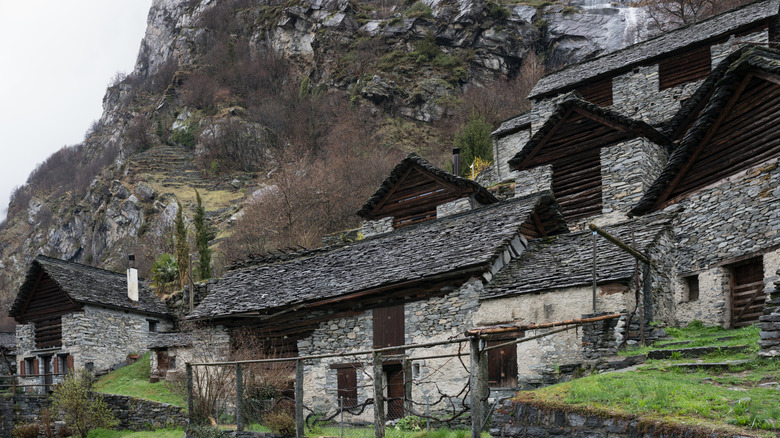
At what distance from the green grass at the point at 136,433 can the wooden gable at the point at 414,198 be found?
38.7 feet

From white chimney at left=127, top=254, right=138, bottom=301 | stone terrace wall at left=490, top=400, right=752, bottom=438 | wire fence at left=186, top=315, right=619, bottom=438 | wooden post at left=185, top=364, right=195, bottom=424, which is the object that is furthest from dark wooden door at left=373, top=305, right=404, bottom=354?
white chimney at left=127, top=254, right=138, bottom=301

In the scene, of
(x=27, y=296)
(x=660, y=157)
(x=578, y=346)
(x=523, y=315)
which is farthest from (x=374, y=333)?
(x=27, y=296)

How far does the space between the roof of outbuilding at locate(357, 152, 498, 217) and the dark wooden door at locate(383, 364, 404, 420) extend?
9.64 meters

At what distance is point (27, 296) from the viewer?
32.6 meters

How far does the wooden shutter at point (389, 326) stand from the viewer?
16.5 metres

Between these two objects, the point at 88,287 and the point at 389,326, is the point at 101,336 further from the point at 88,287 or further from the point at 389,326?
the point at 389,326

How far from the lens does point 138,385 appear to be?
26234 mm

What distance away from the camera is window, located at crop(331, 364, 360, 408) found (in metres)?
16.8

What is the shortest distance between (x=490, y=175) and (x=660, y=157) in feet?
41.2

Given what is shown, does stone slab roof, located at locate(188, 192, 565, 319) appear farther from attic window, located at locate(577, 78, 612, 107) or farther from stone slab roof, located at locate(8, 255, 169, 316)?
attic window, located at locate(577, 78, 612, 107)

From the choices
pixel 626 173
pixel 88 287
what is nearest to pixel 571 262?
pixel 626 173

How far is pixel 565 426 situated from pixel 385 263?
Answer: 35.0ft

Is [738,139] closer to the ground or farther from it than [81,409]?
farther from it

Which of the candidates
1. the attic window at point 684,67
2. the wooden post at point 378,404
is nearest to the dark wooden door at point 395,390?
the wooden post at point 378,404
